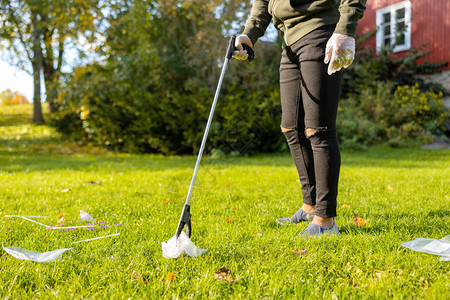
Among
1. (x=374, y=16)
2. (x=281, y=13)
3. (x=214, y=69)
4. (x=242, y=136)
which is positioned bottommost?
(x=242, y=136)

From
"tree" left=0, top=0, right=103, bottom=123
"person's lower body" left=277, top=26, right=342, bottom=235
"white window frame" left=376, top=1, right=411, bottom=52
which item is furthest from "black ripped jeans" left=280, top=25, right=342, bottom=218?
"white window frame" left=376, top=1, right=411, bottom=52

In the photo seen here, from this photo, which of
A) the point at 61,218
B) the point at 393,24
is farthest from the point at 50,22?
the point at 393,24

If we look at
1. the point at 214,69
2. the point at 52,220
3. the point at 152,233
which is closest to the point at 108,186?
the point at 52,220

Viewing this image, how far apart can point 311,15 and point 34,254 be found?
193 cm

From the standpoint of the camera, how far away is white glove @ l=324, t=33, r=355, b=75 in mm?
1875

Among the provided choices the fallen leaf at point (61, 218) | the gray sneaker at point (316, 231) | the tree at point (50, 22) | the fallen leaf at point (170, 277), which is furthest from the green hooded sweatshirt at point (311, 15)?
the tree at point (50, 22)

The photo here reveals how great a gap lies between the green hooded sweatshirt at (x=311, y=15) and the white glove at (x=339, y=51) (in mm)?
34

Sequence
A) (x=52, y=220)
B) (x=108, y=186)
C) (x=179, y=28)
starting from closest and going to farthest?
(x=52, y=220) < (x=108, y=186) < (x=179, y=28)

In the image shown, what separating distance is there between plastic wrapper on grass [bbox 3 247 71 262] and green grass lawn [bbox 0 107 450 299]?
3 centimetres

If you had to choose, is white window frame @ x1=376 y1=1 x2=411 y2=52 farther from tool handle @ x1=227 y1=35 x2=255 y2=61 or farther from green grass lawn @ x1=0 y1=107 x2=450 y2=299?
tool handle @ x1=227 y1=35 x2=255 y2=61

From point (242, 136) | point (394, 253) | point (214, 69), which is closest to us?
point (394, 253)

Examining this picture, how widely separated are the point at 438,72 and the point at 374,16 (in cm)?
272

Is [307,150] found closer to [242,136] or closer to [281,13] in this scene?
[281,13]

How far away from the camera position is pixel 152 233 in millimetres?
2250
